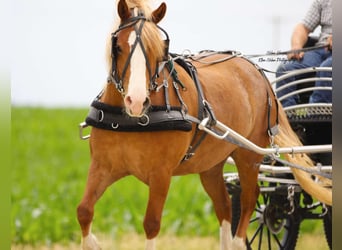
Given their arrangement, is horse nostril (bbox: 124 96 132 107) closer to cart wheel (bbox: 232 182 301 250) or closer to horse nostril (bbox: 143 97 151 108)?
horse nostril (bbox: 143 97 151 108)

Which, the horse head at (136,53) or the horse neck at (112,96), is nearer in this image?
the horse head at (136,53)

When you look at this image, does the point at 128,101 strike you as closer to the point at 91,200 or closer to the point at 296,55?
the point at 91,200

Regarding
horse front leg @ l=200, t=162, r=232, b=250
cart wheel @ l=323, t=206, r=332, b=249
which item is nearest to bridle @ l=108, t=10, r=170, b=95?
horse front leg @ l=200, t=162, r=232, b=250

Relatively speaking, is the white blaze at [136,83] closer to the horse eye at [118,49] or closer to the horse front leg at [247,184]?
the horse eye at [118,49]

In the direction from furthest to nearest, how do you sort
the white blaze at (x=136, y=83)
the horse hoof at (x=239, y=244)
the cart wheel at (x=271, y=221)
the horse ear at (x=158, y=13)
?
the cart wheel at (x=271, y=221)
the horse hoof at (x=239, y=244)
the horse ear at (x=158, y=13)
the white blaze at (x=136, y=83)

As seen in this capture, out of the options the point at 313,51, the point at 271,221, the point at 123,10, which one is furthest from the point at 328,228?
the point at 123,10

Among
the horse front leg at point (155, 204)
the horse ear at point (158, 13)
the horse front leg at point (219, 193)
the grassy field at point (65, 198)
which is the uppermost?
the horse ear at point (158, 13)

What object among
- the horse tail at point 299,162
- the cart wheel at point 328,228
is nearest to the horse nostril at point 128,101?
the horse tail at point 299,162

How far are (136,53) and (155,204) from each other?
0.53 meters

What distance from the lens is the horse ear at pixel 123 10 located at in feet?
7.79

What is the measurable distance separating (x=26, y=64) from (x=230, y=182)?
42.7 inches

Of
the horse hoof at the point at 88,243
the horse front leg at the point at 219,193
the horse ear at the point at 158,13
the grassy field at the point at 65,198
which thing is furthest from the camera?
the grassy field at the point at 65,198

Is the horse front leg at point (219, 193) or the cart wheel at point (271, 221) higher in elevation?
the horse front leg at point (219, 193)

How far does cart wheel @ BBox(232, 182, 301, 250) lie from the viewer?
347 centimetres
